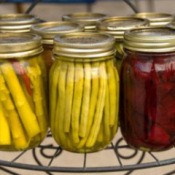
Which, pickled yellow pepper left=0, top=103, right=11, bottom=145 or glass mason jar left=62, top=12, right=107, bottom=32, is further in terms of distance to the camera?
glass mason jar left=62, top=12, right=107, bottom=32

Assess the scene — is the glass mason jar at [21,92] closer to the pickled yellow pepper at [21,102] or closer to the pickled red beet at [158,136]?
the pickled yellow pepper at [21,102]

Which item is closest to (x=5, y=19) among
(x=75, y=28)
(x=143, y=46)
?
(x=75, y=28)

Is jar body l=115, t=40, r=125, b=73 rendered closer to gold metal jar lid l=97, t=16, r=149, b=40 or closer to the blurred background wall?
gold metal jar lid l=97, t=16, r=149, b=40

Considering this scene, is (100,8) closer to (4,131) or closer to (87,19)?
(87,19)

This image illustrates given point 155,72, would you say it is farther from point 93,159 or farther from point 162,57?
point 93,159

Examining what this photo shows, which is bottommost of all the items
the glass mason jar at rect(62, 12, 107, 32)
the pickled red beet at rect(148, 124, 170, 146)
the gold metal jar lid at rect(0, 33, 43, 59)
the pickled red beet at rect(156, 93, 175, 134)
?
the pickled red beet at rect(148, 124, 170, 146)

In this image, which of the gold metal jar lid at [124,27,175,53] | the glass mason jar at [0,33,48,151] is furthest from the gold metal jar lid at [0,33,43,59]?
the gold metal jar lid at [124,27,175,53]

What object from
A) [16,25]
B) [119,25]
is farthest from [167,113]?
[16,25]
